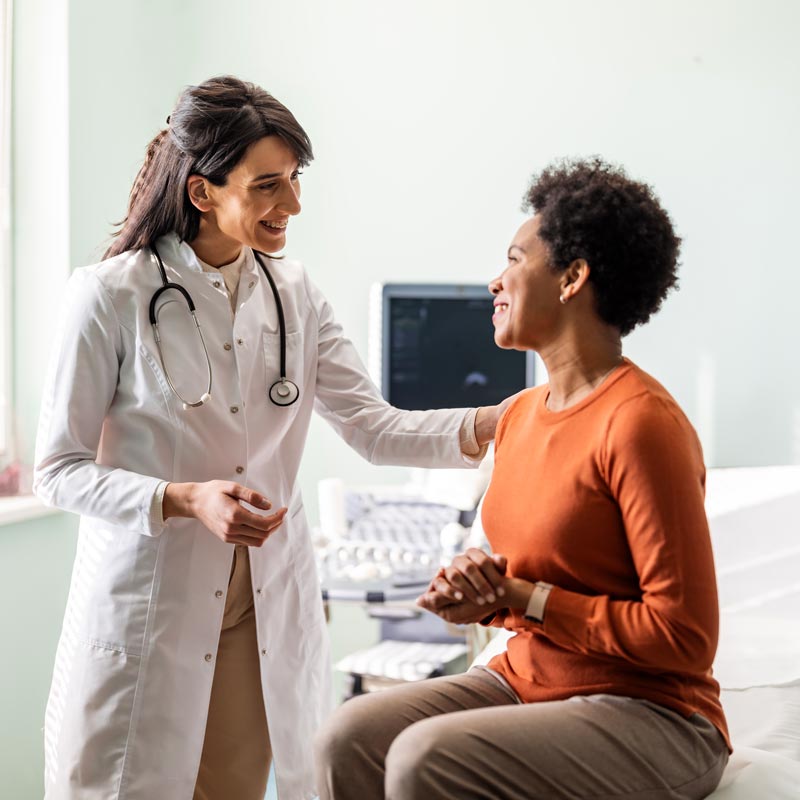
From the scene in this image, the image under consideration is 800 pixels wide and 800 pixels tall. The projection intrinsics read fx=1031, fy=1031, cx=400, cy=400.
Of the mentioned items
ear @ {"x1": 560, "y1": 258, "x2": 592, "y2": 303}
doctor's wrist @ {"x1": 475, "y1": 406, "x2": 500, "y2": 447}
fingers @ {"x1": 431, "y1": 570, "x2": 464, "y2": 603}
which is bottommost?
fingers @ {"x1": 431, "y1": 570, "x2": 464, "y2": 603}

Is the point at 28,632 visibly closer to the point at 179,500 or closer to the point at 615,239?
Answer: the point at 179,500

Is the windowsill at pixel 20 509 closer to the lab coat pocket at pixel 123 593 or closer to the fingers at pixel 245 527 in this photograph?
the lab coat pocket at pixel 123 593

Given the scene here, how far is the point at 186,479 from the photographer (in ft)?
4.93

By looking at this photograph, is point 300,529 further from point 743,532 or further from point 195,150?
point 743,532

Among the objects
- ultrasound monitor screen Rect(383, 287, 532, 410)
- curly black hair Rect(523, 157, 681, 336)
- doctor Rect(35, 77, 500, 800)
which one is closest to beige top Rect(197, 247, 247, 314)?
doctor Rect(35, 77, 500, 800)

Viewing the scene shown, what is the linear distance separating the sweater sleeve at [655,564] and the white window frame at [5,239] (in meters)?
1.90

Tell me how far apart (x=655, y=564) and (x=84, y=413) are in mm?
822

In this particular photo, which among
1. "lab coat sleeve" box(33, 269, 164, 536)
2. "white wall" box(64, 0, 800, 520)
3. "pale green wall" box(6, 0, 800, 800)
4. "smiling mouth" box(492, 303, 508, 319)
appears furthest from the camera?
"white wall" box(64, 0, 800, 520)

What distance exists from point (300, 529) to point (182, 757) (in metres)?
0.37

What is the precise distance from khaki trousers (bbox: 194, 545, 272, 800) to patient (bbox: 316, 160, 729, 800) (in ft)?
1.22

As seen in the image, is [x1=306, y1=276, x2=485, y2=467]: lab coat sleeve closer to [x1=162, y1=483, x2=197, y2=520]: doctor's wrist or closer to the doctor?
the doctor

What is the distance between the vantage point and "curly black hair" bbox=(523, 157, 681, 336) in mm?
1231

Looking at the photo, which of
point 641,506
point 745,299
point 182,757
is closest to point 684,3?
point 745,299

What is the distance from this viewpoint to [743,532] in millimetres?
2232
